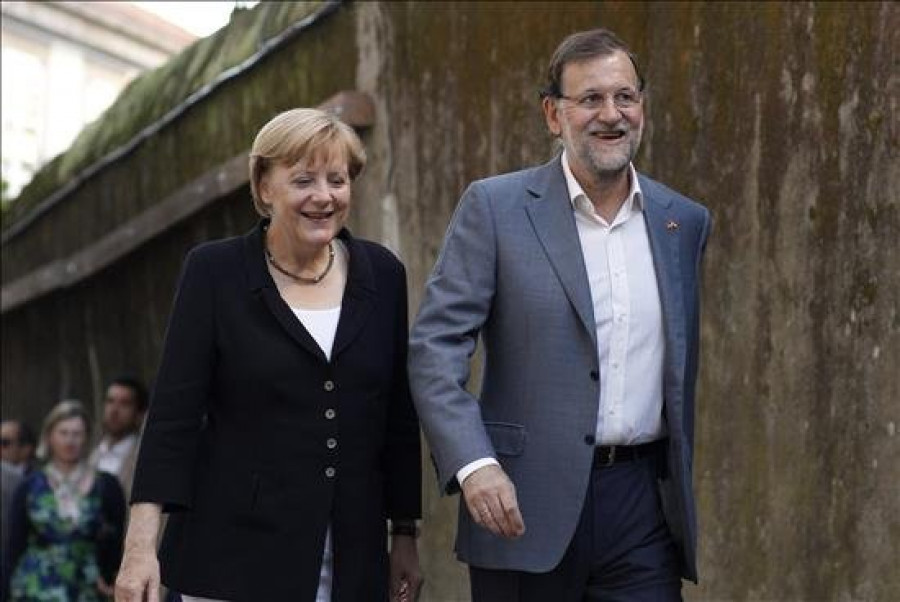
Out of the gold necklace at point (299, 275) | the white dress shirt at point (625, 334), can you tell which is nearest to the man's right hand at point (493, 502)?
the white dress shirt at point (625, 334)

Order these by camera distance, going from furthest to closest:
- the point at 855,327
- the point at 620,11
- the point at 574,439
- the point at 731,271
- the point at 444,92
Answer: the point at 444,92
the point at 620,11
the point at 731,271
the point at 855,327
the point at 574,439

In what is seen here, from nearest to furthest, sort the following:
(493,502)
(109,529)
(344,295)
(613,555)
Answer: (493,502)
(613,555)
(344,295)
(109,529)

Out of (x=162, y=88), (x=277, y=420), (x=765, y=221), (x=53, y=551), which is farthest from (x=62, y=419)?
(x=277, y=420)

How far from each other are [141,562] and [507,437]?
858 mm

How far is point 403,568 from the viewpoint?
3930 millimetres

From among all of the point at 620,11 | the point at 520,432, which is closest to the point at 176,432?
the point at 520,432

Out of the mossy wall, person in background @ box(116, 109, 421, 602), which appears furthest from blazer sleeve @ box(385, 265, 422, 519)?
the mossy wall

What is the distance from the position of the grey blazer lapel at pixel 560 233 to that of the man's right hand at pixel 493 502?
0.40 m

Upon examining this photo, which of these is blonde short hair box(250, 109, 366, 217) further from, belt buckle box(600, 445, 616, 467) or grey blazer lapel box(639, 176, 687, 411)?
belt buckle box(600, 445, 616, 467)

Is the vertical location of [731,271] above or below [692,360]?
above

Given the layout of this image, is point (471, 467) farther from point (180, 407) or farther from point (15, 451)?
point (15, 451)

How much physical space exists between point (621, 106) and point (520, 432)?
78cm

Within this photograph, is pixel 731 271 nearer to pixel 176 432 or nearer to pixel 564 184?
pixel 564 184

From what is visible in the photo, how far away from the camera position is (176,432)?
3.77 m
